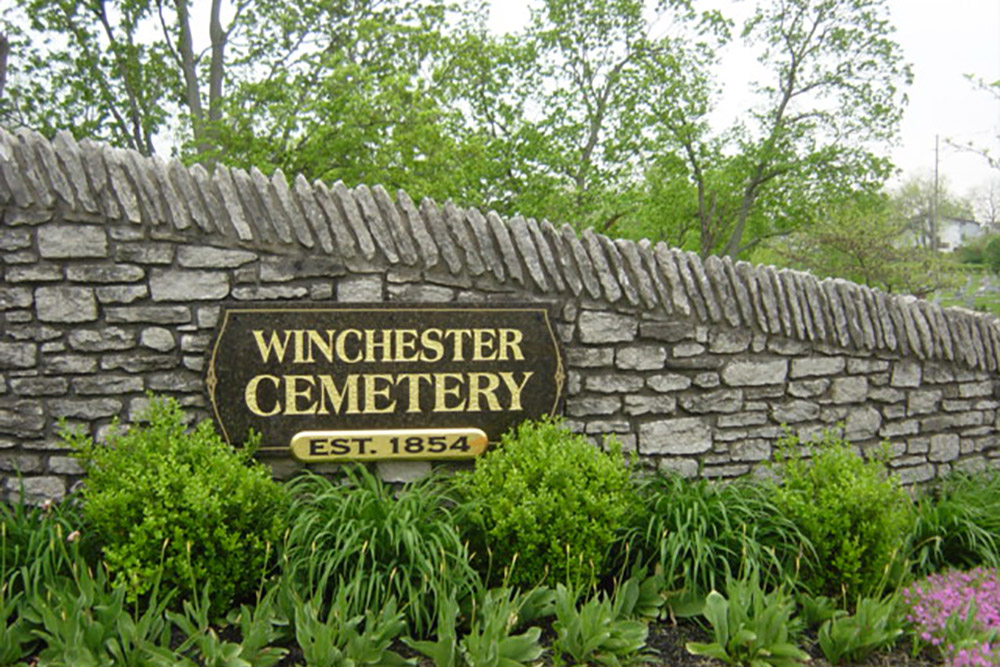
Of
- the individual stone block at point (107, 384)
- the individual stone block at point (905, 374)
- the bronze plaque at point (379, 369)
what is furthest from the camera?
the individual stone block at point (905, 374)

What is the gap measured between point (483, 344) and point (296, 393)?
3.67 feet

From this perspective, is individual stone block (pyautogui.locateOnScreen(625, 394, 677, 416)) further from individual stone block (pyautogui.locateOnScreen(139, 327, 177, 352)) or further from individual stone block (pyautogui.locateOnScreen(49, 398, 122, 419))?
individual stone block (pyautogui.locateOnScreen(49, 398, 122, 419))

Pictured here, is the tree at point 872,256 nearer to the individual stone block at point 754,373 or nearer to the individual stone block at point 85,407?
the individual stone block at point 754,373

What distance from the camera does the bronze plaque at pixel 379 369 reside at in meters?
4.41

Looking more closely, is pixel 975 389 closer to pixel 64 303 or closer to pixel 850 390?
pixel 850 390

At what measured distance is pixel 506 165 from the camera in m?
16.1

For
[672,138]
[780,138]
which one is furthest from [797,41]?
[672,138]

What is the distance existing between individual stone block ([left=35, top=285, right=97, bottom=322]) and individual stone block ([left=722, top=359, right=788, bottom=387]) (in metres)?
3.73

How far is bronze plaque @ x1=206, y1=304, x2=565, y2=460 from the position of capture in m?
4.41

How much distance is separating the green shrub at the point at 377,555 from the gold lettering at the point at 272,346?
31.8 inches

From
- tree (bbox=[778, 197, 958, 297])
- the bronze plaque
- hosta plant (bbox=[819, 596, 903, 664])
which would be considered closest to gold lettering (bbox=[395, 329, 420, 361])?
the bronze plaque

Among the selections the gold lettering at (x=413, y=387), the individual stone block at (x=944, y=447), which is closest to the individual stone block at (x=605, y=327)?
the gold lettering at (x=413, y=387)

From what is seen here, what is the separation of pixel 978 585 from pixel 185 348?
170 inches

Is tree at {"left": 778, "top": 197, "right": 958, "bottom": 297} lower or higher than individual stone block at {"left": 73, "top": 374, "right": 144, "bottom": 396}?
higher
